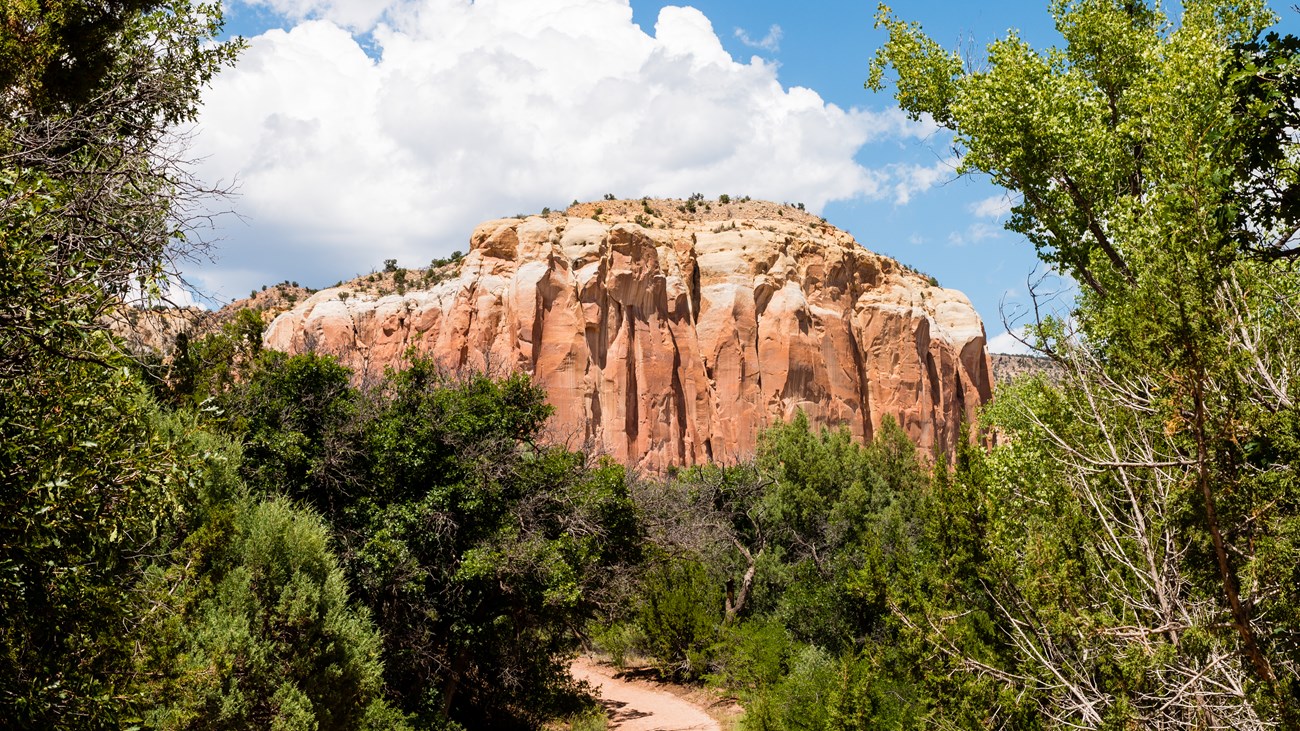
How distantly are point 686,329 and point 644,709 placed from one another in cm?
3902

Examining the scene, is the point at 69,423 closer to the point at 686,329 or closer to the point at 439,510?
the point at 439,510

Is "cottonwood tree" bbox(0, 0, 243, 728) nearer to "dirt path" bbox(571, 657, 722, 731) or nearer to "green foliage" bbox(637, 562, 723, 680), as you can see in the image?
"dirt path" bbox(571, 657, 722, 731)

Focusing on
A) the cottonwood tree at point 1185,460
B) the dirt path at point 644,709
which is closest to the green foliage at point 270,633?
the cottonwood tree at point 1185,460

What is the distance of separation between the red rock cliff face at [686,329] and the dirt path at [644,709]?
21.9 m

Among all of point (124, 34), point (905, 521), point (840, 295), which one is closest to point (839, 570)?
point (905, 521)

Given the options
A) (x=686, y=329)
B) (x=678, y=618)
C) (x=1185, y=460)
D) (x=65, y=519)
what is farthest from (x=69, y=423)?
(x=686, y=329)

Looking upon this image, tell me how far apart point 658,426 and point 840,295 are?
17.6 metres

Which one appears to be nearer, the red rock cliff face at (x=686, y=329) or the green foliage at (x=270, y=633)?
the green foliage at (x=270, y=633)

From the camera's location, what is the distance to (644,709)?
25.1m

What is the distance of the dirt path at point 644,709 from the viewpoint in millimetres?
22812

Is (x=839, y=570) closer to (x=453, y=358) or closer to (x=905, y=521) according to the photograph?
(x=905, y=521)

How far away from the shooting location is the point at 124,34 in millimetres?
8664

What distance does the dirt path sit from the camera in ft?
74.8

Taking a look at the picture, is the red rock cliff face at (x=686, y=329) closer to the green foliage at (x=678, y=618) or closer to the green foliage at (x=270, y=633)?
the green foliage at (x=678, y=618)
